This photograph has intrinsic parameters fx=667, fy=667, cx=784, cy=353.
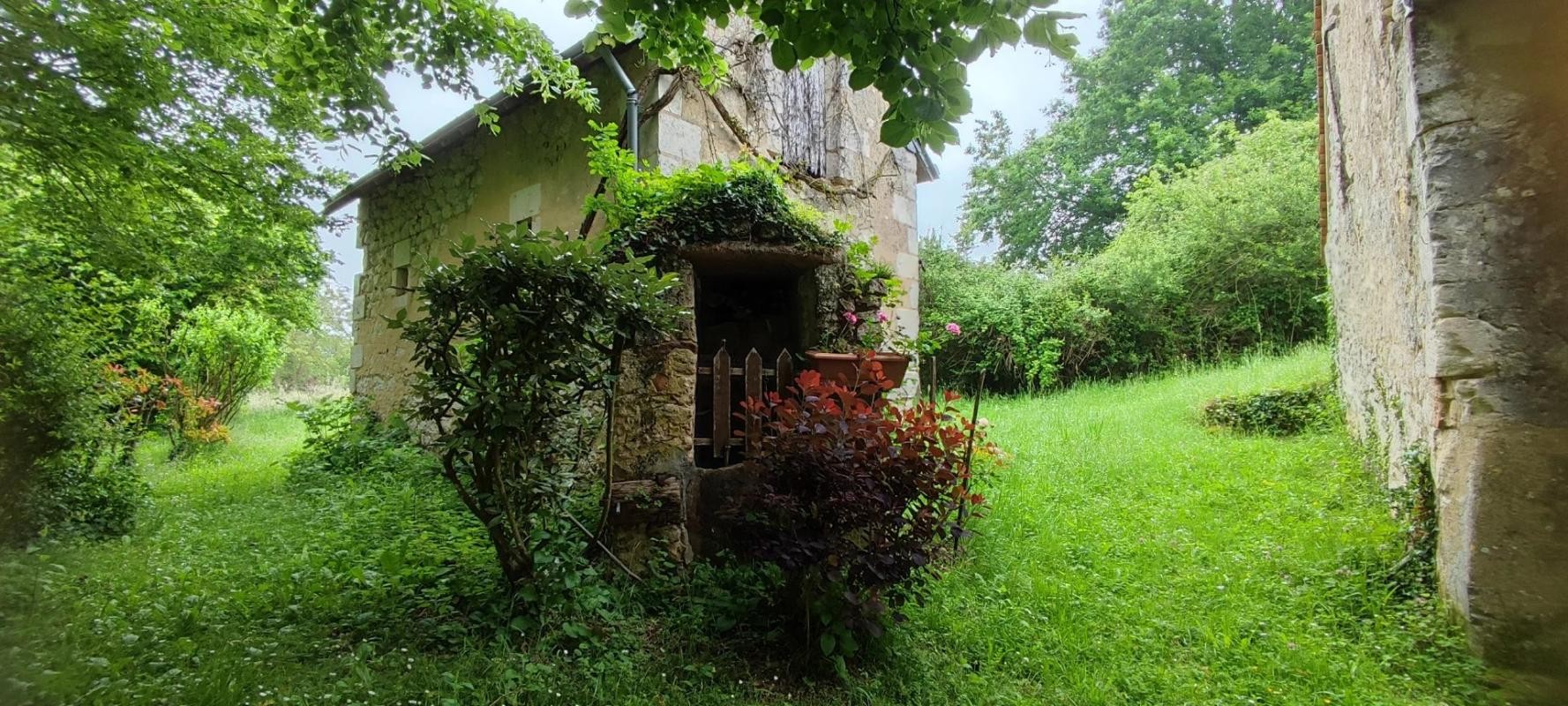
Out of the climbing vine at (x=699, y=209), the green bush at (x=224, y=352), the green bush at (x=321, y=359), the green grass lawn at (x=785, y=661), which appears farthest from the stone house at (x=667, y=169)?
the green bush at (x=321, y=359)

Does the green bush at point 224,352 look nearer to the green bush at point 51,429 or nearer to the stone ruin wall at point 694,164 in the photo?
the green bush at point 51,429

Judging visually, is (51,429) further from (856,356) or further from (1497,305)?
(1497,305)

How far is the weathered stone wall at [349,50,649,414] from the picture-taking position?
5.80 metres

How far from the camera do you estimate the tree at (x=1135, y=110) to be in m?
17.0

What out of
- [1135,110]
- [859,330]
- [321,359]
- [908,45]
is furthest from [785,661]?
[321,359]

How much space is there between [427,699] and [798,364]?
2525 mm

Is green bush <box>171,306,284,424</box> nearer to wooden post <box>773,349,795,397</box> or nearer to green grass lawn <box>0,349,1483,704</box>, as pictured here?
green grass lawn <box>0,349,1483,704</box>

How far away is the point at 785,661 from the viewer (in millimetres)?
2689

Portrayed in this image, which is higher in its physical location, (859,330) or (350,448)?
(859,330)

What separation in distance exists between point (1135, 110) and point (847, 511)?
19.4 metres

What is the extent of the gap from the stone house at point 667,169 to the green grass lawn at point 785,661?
2.83 feet

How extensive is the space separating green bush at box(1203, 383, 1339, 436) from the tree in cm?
1043

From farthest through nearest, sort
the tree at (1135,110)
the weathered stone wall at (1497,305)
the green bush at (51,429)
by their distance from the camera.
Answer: the tree at (1135,110) < the green bush at (51,429) < the weathered stone wall at (1497,305)

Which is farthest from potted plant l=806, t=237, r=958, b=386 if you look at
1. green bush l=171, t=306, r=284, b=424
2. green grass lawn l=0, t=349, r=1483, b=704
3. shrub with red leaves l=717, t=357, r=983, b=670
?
green bush l=171, t=306, r=284, b=424
